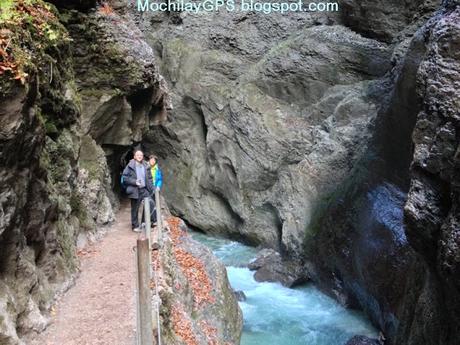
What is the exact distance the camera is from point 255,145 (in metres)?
25.6

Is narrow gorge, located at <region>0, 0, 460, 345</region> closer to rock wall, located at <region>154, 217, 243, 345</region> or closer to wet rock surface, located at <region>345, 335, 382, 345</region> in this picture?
rock wall, located at <region>154, 217, 243, 345</region>

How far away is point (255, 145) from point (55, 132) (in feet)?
51.8

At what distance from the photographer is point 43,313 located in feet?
24.1

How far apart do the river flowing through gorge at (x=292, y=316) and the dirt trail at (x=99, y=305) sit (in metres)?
6.78

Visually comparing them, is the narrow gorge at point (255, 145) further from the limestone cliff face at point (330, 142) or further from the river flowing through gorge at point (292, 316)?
the river flowing through gorge at point (292, 316)

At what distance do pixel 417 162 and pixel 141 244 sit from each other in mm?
7863

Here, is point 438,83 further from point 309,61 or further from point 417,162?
point 309,61

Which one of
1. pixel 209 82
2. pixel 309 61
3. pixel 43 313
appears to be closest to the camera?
pixel 43 313

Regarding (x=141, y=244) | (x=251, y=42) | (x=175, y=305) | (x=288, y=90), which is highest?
(x=251, y=42)

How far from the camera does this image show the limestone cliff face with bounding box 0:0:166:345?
21.6 ft

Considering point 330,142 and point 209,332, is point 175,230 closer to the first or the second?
point 209,332

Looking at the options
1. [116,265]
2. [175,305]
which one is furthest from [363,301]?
[116,265]

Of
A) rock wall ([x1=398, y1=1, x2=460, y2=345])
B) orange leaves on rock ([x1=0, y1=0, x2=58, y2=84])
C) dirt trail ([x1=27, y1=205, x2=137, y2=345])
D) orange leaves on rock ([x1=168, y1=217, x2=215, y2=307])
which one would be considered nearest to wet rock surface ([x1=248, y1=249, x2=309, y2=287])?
orange leaves on rock ([x1=168, y1=217, x2=215, y2=307])

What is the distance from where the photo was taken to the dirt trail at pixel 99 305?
6949 mm
